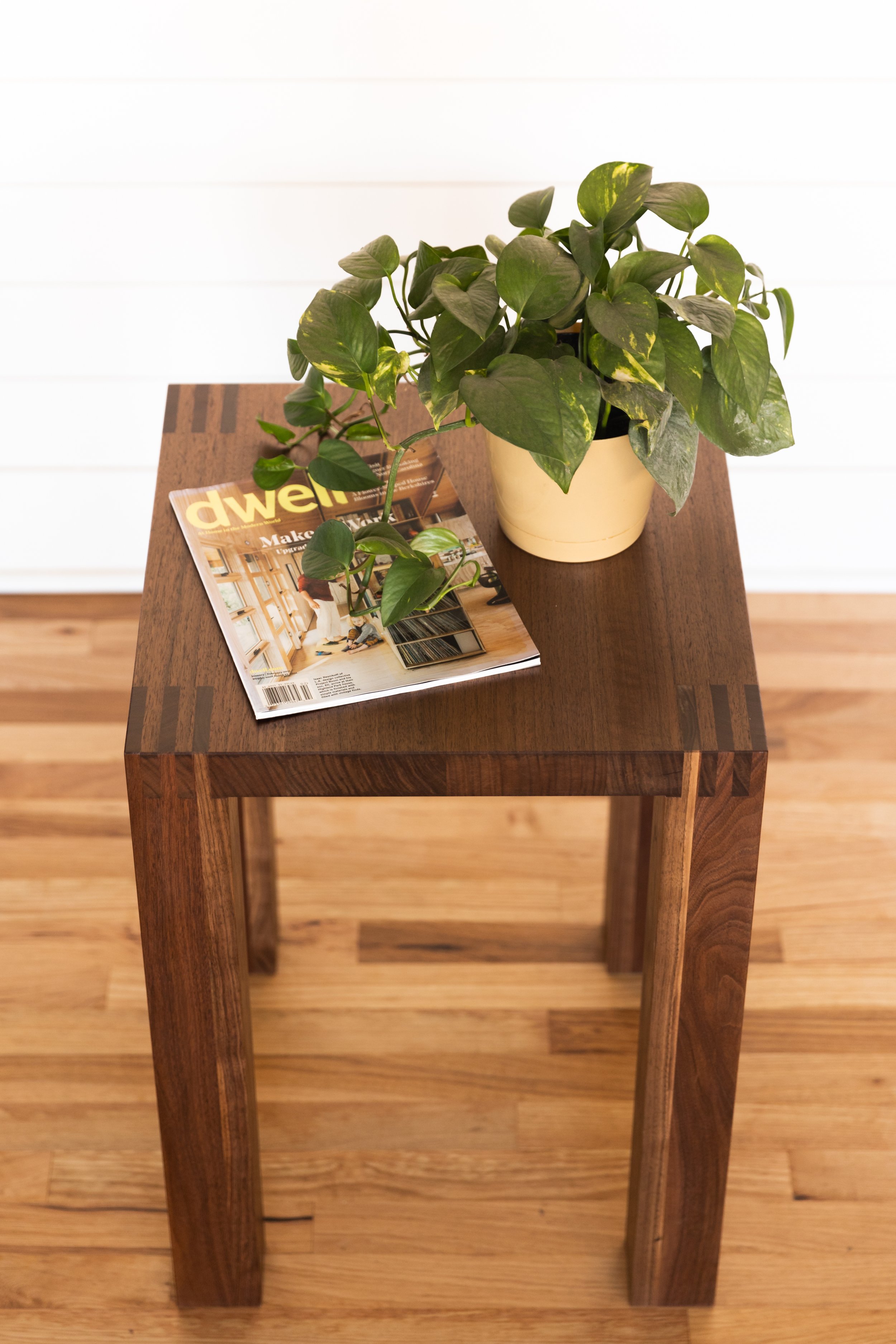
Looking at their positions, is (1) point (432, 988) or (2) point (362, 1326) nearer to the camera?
(2) point (362, 1326)

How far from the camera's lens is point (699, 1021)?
3.40 feet

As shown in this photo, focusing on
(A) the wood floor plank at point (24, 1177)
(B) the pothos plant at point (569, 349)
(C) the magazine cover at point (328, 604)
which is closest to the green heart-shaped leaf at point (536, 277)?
(B) the pothos plant at point (569, 349)

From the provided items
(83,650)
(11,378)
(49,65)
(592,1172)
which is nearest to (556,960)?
(592,1172)

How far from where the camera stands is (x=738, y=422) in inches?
36.3

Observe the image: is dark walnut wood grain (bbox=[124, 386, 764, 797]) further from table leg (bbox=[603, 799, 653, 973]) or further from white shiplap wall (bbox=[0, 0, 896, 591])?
white shiplap wall (bbox=[0, 0, 896, 591])

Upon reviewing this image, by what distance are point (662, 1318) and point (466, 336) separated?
0.85 m

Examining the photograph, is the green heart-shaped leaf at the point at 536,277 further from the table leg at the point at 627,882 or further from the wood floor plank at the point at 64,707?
the wood floor plank at the point at 64,707

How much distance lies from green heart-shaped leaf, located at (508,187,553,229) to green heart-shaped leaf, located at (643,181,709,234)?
12 centimetres

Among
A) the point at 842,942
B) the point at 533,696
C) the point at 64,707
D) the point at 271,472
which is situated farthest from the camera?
the point at 64,707

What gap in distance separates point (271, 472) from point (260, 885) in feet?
1.64

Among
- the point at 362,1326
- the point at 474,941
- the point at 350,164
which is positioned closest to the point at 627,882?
the point at 474,941

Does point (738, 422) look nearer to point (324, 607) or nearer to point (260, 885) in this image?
point (324, 607)

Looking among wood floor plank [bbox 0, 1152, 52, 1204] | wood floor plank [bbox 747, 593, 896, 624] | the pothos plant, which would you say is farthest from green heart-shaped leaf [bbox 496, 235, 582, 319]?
wood floor plank [bbox 747, 593, 896, 624]

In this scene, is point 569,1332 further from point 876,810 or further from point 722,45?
point 722,45
